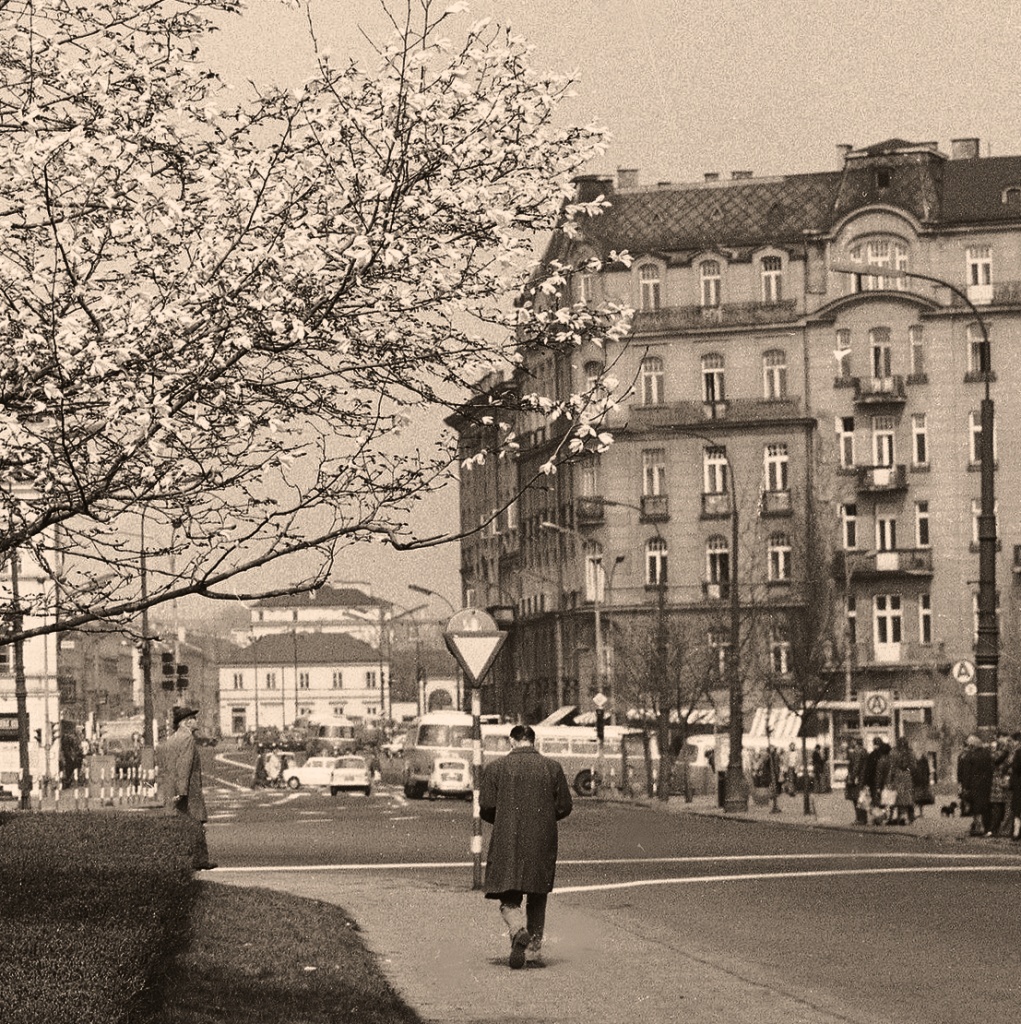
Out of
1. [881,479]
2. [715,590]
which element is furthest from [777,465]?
[715,590]

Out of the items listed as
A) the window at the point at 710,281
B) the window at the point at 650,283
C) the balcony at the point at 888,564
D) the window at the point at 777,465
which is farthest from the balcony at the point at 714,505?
the window at the point at 650,283

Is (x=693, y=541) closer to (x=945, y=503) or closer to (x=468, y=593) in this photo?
(x=945, y=503)

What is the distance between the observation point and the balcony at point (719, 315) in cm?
10081

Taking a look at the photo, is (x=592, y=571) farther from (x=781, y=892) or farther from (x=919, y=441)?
(x=781, y=892)

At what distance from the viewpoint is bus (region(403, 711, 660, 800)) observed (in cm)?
7125

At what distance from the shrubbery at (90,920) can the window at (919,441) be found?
84554 mm

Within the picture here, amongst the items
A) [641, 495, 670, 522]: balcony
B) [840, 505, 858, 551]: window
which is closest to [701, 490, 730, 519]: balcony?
[641, 495, 670, 522]: balcony

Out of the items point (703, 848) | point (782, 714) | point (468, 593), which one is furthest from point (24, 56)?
point (468, 593)

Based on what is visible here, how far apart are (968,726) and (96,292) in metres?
84.7

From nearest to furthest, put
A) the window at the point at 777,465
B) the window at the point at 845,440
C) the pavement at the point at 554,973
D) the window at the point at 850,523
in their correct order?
the pavement at the point at 554,973, the window at the point at 850,523, the window at the point at 845,440, the window at the point at 777,465

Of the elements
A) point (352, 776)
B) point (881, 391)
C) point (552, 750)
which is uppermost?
point (881, 391)

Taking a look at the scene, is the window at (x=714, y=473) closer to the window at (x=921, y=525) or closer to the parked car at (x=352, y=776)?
the window at (x=921, y=525)

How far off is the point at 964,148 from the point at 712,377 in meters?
15.1

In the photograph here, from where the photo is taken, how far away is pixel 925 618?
97.0 meters
